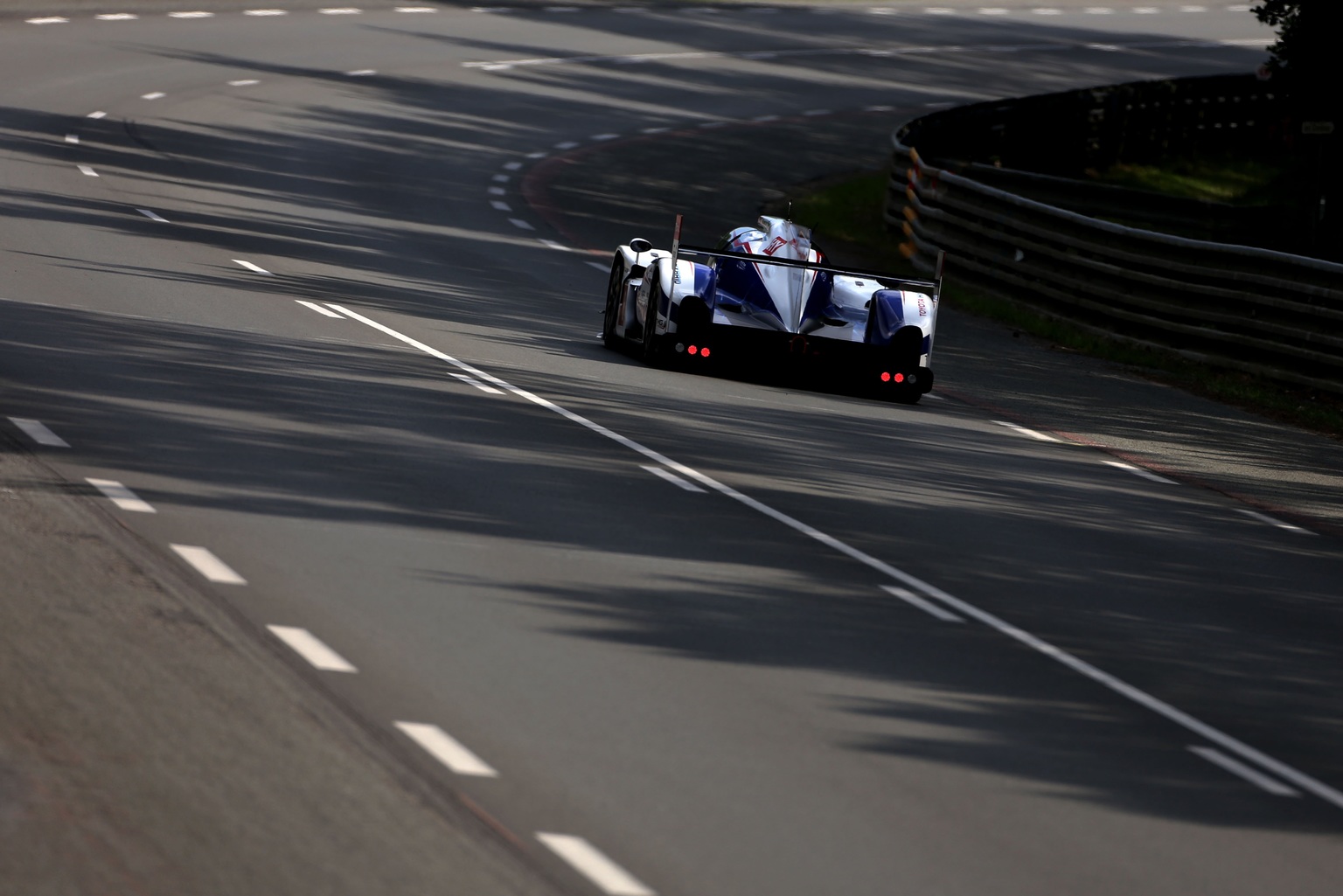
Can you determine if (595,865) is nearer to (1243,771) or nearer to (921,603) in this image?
(1243,771)

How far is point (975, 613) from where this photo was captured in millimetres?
9562

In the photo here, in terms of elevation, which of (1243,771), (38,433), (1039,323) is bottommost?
(1039,323)

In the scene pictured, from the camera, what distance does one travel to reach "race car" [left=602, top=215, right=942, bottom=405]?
16203 mm

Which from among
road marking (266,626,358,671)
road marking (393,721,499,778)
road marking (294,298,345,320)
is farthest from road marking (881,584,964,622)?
road marking (294,298,345,320)

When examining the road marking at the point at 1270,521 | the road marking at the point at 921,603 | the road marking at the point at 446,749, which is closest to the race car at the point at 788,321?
the road marking at the point at 1270,521

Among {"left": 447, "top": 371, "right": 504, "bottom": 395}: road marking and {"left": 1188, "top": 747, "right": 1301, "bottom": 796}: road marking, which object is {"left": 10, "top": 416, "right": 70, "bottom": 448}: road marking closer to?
{"left": 447, "top": 371, "right": 504, "bottom": 395}: road marking

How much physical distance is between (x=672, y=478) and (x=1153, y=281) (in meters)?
10.7

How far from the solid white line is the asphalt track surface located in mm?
32

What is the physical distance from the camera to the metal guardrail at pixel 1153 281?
19.2 metres

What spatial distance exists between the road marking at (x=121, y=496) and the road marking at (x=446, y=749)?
3.09 meters

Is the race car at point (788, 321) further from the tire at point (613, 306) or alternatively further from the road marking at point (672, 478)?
the road marking at point (672, 478)

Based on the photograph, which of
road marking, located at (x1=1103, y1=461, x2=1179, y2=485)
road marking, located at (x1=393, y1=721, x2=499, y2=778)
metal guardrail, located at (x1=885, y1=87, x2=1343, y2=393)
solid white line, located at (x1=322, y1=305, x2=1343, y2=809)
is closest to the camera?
road marking, located at (x1=393, y1=721, x2=499, y2=778)

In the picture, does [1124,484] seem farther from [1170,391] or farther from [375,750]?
[375,750]

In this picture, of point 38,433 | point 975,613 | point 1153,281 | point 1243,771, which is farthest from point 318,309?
point 1243,771
